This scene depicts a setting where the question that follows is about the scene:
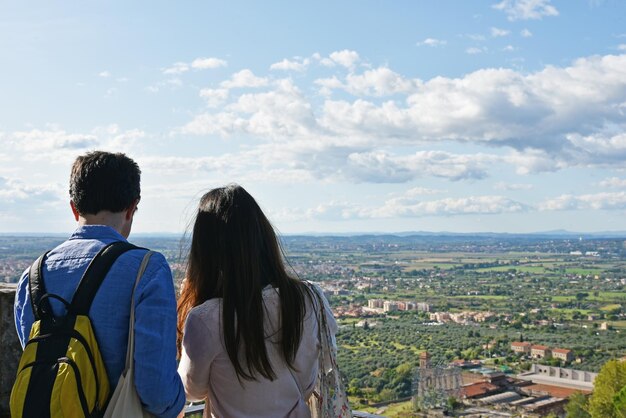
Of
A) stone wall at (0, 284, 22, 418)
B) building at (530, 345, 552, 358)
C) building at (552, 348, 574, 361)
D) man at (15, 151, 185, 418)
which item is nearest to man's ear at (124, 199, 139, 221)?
man at (15, 151, 185, 418)

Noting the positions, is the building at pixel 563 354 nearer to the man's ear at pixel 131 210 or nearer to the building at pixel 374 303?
the building at pixel 374 303

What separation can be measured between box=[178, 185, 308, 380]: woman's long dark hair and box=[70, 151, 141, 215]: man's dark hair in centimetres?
28

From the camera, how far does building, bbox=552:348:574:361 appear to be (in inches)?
826

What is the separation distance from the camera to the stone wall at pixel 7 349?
273 centimetres

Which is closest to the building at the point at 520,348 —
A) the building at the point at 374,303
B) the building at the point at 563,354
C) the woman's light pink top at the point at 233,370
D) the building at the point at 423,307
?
the building at the point at 563,354

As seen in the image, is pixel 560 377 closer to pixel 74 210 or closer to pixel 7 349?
pixel 7 349

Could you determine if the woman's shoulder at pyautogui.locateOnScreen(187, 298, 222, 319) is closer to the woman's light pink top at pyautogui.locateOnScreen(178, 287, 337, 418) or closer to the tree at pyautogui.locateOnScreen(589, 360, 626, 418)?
the woman's light pink top at pyautogui.locateOnScreen(178, 287, 337, 418)

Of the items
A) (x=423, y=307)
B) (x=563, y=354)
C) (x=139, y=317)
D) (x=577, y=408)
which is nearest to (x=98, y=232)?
(x=139, y=317)

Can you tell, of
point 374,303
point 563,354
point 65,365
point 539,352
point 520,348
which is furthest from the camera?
point 374,303

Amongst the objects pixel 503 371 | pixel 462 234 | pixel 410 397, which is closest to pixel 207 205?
pixel 410 397

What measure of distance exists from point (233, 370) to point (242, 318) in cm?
18

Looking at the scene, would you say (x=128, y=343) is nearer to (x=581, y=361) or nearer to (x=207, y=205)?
(x=207, y=205)

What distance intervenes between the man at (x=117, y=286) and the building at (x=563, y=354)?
21.2 m

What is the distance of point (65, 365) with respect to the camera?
160 cm
